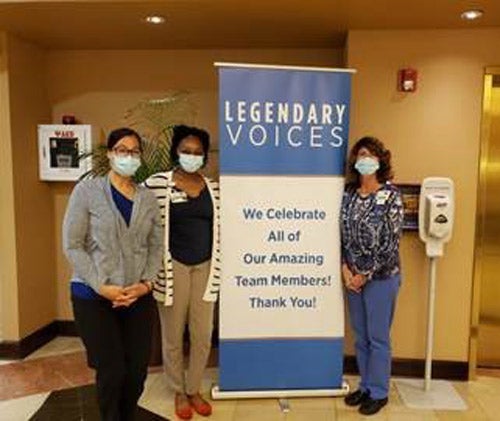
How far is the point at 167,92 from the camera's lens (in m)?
4.10

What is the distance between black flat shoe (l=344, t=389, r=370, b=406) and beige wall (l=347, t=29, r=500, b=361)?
739mm

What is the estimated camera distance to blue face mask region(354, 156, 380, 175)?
2.90m

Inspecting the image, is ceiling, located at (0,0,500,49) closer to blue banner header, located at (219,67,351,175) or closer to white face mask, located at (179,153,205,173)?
blue banner header, located at (219,67,351,175)

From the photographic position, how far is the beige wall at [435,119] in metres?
3.38

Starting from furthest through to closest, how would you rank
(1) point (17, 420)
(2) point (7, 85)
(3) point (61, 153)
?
(3) point (61, 153) → (2) point (7, 85) → (1) point (17, 420)

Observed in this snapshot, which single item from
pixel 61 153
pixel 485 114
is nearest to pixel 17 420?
pixel 61 153

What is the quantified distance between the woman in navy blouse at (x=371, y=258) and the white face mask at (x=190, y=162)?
0.88 metres

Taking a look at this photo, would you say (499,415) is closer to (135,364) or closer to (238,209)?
(238,209)

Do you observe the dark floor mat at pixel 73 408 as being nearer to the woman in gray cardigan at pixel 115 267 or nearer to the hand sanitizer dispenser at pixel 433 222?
the woman in gray cardigan at pixel 115 267

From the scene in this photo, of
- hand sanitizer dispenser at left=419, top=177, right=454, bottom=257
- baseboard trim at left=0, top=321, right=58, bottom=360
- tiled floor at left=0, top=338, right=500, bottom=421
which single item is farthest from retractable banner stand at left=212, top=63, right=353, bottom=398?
baseboard trim at left=0, top=321, right=58, bottom=360

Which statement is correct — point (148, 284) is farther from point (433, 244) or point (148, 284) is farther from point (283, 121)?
point (433, 244)

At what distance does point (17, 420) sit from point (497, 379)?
3059mm

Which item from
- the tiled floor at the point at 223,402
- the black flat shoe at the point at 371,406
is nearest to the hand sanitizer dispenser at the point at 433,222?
the tiled floor at the point at 223,402

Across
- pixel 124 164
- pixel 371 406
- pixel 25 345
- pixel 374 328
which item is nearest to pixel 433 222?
pixel 374 328
